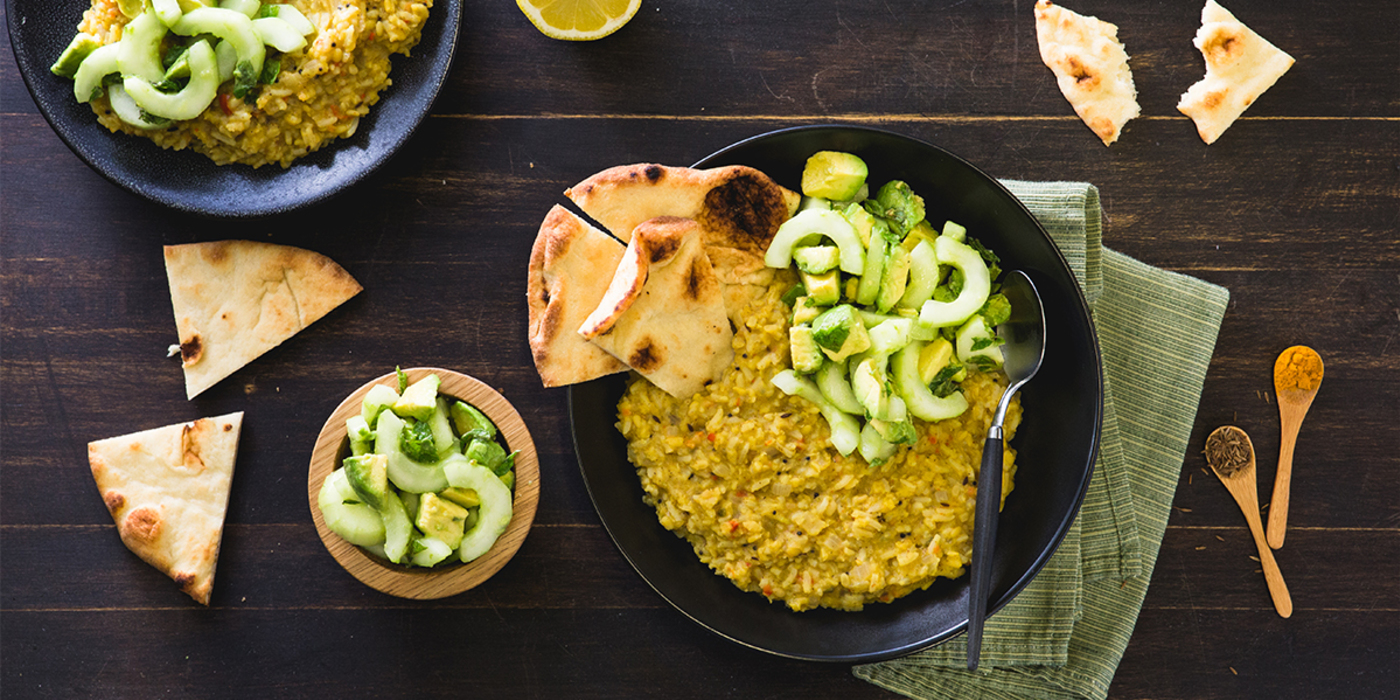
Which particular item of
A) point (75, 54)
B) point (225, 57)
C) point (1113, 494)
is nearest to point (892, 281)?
point (1113, 494)

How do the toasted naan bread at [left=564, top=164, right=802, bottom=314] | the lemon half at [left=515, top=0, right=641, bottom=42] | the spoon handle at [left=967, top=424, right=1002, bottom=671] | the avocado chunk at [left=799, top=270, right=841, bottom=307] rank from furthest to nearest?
the lemon half at [left=515, top=0, right=641, bottom=42] < the toasted naan bread at [left=564, top=164, right=802, bottom=314] < the avocado chunk at [left=799, top=270, right=841, bottom=307] < the spoon handle at [left=967, top=424, right=1002, bottom=671]

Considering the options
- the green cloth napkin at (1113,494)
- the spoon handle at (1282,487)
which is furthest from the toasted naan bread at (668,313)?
the spoon handle at (1282,487)

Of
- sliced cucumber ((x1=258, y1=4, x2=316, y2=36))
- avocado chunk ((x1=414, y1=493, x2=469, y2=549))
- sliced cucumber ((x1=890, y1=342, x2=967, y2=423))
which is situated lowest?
avocado chunk ((x1=414, y1=493, x2=469, y2=549))

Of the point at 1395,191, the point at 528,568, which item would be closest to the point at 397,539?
the point at 528,568

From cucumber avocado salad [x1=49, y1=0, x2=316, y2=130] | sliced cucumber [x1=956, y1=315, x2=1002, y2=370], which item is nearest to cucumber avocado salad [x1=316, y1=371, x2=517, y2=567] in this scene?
cucumber avocado salad [x1=49, y1=0, x2=316, y2=130]

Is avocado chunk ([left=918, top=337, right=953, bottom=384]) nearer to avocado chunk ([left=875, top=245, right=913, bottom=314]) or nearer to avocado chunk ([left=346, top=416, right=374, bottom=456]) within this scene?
avocado chunk ([left=875, top=245, right=913, bottom=314])

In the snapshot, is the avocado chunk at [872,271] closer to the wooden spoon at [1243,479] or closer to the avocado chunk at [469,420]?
the avocado chunk at [469,420]

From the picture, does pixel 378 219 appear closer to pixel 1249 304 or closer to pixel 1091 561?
pixel 1091 561

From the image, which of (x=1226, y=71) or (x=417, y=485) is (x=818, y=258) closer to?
(x=417, y=485)
